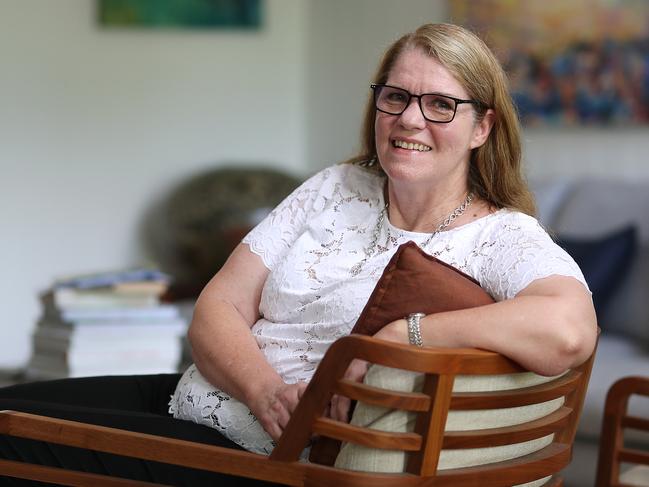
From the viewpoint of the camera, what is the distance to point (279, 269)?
210 cm

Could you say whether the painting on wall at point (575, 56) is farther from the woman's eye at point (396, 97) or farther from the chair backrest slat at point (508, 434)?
the chair backrest slat at point (508, 434)

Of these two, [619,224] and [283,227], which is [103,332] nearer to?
[283,227]

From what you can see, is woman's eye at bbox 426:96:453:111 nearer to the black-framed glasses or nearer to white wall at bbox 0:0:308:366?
the black-framed glasses

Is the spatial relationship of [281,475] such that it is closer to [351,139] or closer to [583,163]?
[583,163]

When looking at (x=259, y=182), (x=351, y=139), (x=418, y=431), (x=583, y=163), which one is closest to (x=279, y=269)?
(x=418, y=431)

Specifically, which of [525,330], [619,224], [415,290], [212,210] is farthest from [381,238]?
[212,210]

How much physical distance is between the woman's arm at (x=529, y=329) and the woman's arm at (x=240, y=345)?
24cm

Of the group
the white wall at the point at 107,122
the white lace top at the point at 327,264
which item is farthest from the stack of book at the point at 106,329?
the white wall at the point at 107,122

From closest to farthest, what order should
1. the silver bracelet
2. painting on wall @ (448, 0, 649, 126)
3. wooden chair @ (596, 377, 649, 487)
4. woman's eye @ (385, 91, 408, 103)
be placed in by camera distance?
the silver bracelet < woman's eye @ (385, 91, 408, 103) < wooden chair @ (596, 377, 649, 487) < painting on wall @ (448, 0, 649, 126)

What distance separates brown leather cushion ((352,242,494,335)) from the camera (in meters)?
1.67

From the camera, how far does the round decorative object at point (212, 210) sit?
16.3 feet

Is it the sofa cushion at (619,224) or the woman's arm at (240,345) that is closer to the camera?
the woman's arm at (240,345)

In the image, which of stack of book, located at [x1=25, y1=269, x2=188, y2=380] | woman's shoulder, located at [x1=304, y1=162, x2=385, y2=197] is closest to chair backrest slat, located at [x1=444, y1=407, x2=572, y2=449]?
woman's shoulder, located at [x1=304, y1=162, x2=385, y2=197]

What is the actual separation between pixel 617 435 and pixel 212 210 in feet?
9.75
